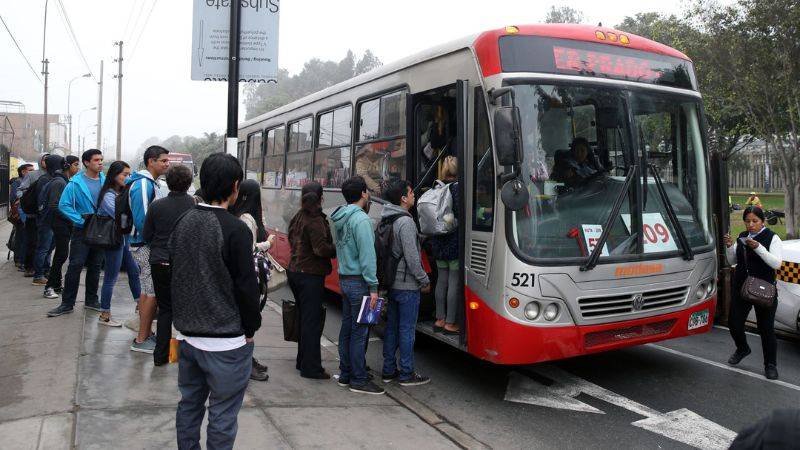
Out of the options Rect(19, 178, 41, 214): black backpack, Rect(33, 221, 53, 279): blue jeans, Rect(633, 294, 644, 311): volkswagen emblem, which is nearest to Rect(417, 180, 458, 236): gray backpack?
Rect(633, 294, 644, 311): volkswagen emblem

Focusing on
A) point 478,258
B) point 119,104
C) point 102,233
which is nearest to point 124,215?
point 102,233

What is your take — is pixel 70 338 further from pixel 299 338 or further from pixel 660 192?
pixel 660 192

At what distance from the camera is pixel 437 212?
5953 mm

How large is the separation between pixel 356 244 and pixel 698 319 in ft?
10.3

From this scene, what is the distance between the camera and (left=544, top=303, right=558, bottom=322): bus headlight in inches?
206

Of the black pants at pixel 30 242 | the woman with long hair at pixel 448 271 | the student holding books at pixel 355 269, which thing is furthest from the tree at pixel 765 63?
the black pants at pixel 30 242

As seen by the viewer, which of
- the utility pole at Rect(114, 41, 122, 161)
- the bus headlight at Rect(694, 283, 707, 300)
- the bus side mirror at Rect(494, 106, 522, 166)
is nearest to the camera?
the bus side mirror at Rect(494, 106, 522, 166)

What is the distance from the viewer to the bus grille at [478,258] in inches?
217

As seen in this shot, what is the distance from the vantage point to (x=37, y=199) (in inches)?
374

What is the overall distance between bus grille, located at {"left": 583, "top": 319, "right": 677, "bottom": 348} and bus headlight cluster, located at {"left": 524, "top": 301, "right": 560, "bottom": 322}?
363 mm

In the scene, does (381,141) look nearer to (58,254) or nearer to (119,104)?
(58,254)

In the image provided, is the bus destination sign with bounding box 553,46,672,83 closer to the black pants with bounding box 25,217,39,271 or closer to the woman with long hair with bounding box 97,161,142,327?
the woman with long hair with bounding box 97,161,142,327

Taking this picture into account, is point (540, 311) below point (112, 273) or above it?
above

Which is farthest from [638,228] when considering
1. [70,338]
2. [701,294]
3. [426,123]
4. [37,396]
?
[70,338]
